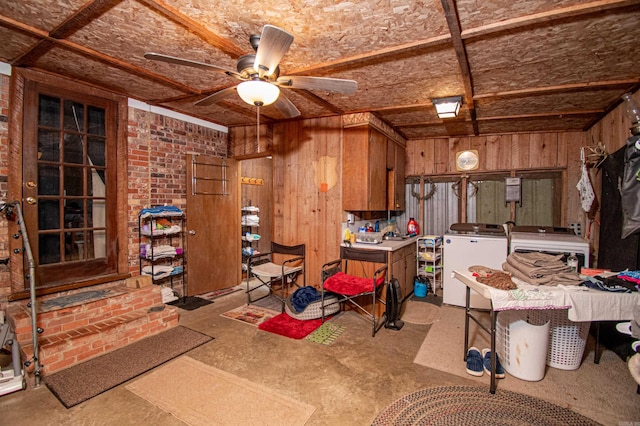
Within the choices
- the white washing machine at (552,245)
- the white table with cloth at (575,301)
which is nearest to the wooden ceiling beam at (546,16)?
the white table with cloth at (575,301)

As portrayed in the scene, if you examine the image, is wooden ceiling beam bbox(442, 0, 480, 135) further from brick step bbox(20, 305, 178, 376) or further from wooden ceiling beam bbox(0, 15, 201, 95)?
brick step bbox(20, 305, 178, 376)

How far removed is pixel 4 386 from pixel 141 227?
1.87m

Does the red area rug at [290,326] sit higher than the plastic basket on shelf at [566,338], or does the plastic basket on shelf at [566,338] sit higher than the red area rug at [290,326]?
the plastic basket on shelf at [566,338]

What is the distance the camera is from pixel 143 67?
2.72 meters

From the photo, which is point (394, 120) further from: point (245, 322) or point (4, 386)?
point (4, 386)

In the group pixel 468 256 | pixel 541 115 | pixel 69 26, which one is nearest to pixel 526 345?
pixel 468 256

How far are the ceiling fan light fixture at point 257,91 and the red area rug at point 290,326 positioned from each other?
226cm

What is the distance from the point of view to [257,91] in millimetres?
2072

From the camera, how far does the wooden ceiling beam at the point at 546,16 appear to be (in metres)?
1.71

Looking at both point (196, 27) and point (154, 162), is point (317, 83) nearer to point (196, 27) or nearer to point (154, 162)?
point (196, 27)

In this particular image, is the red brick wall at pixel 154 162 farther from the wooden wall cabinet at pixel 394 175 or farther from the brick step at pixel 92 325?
the wooden wall cabinet at pixel 394 175

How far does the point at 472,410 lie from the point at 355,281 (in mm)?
1605

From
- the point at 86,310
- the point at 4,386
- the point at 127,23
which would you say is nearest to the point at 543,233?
the point at 127,23

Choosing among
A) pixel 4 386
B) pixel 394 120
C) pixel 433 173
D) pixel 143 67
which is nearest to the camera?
pixel 4 386
